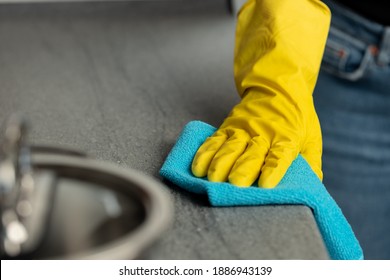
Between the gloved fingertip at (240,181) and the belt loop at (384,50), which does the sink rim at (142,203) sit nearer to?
the gloved fingertip at (240,181)

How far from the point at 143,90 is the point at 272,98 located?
0.44m

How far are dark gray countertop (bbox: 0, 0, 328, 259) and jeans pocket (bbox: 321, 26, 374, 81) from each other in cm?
21

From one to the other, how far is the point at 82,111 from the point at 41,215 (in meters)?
0.70

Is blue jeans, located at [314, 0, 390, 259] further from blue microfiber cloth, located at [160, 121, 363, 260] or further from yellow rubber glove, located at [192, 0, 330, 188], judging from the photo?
blue microfiber cloth, located at [160, 121, 363, 260]

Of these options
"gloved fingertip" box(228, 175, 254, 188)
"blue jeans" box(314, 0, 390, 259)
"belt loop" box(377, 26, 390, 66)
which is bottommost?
"blue jeans" box(314, 0, 390, 259)

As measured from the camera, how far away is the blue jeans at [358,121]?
4.16ft

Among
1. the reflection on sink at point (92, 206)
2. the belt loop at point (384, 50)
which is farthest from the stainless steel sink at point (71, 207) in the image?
the belt loop at point (384, 50)

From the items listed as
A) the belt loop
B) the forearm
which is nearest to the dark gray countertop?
the forearm

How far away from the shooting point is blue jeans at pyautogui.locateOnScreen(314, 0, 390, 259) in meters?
1.27

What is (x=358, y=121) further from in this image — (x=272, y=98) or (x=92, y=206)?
(x=92, y=206)

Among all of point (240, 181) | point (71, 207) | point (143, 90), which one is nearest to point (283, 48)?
point (240, 181)

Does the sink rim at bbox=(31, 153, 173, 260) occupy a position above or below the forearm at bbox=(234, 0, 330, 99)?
above

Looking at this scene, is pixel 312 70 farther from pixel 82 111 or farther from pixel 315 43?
pixel 82 111

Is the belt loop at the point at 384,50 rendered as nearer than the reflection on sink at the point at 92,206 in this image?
No
